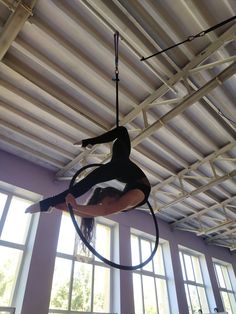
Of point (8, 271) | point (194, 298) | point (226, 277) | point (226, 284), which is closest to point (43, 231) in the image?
point (8, 271)

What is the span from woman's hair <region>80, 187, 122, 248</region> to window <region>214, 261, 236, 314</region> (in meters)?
8.17

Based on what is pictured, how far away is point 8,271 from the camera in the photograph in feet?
12.8

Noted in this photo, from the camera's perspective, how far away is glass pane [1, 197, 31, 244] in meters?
4.17

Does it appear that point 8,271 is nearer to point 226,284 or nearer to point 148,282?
point 148,282

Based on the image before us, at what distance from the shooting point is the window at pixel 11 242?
Answer: 12.4 feet

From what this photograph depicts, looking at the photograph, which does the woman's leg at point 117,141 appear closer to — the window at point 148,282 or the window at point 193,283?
the window at point 148,282

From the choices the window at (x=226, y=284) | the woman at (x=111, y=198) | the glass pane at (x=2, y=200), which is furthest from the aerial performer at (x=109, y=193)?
the window at (x=226, y=284)

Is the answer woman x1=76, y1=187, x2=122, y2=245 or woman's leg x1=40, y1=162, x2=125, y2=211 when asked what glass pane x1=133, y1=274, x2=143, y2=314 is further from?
woman's leg x1=40, y1=162, x2=125, y2=211

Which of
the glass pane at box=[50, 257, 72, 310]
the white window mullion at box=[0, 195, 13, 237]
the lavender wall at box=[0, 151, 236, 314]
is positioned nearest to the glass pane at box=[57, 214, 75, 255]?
the glass pane at box=[50, 257, 72, 310]

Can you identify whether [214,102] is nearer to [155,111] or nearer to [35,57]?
[155,111]

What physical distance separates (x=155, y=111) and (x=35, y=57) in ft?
6.55

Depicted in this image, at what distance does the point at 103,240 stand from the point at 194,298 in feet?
12.3

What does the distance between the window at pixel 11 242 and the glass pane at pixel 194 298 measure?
5298 mm

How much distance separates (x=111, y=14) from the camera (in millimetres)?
2639
